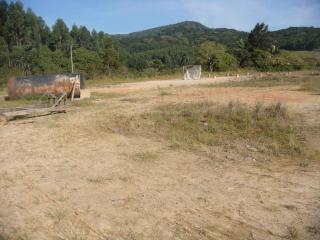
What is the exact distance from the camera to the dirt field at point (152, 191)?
362cm

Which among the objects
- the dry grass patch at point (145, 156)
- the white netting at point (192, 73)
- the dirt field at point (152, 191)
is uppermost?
the white netting at point (192, 73)

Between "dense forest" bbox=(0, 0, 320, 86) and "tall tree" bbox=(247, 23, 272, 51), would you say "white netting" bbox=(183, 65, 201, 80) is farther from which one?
"tall tree" bbox=(247, 23, 272, 51)

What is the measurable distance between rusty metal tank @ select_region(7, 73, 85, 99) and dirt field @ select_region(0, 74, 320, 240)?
292 inches

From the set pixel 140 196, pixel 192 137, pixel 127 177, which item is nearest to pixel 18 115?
pixel 192 137

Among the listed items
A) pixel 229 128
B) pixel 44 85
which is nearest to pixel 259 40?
pixel 44 85

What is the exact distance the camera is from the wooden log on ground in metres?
9.74

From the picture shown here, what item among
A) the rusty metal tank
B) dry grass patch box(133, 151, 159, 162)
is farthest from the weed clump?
the rusty metal tank

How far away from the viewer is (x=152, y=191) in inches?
180

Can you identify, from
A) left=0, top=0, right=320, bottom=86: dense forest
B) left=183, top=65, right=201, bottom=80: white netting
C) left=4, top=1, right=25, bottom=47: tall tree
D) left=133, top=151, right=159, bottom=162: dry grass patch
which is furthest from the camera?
left=4, top=1, right=25, bottom=47: tall tree

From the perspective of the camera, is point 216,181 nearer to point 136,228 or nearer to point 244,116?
point 136,228

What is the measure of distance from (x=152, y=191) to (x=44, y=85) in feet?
36.8

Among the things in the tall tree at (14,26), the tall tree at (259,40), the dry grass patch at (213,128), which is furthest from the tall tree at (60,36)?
the dry grass patch at (213,128)

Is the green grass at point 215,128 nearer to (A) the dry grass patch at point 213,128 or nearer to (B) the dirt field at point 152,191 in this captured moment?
(A) the dry grass patch at point 213,128

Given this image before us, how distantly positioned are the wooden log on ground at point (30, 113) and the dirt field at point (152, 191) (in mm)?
2627
